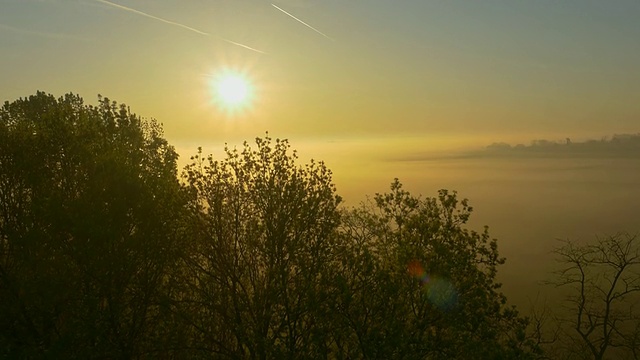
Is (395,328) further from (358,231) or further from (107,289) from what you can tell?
(107,289)

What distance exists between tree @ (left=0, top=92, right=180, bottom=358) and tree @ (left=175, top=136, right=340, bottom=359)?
5.20 feet

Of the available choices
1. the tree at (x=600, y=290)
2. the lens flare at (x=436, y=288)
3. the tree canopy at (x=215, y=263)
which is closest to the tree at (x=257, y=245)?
the tree canopy at (x=215, y=263)

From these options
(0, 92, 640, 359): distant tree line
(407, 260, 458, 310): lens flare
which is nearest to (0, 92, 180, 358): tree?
(0, 92, 640, 359): distant tree line

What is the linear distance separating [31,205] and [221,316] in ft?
31.4

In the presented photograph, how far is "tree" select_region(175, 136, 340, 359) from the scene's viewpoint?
71.3ft

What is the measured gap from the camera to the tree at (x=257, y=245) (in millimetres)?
21734

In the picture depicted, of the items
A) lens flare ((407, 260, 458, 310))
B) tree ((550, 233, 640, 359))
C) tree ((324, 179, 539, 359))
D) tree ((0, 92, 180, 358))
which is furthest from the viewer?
tree ((550, 233, 640, 359))

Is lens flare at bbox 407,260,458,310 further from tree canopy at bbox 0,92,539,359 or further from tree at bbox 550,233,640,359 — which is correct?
tree at bbox 550,233,640,359

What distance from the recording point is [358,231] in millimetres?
26172

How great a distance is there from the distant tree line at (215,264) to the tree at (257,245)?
0.27 ft

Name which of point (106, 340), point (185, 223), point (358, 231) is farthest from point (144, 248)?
point (358, 231)

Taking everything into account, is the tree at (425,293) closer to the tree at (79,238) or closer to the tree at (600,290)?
the tree at (79,238)

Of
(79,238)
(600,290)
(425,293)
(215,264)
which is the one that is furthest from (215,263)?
(600,290)

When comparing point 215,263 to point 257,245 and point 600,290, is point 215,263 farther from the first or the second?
point 600,290
